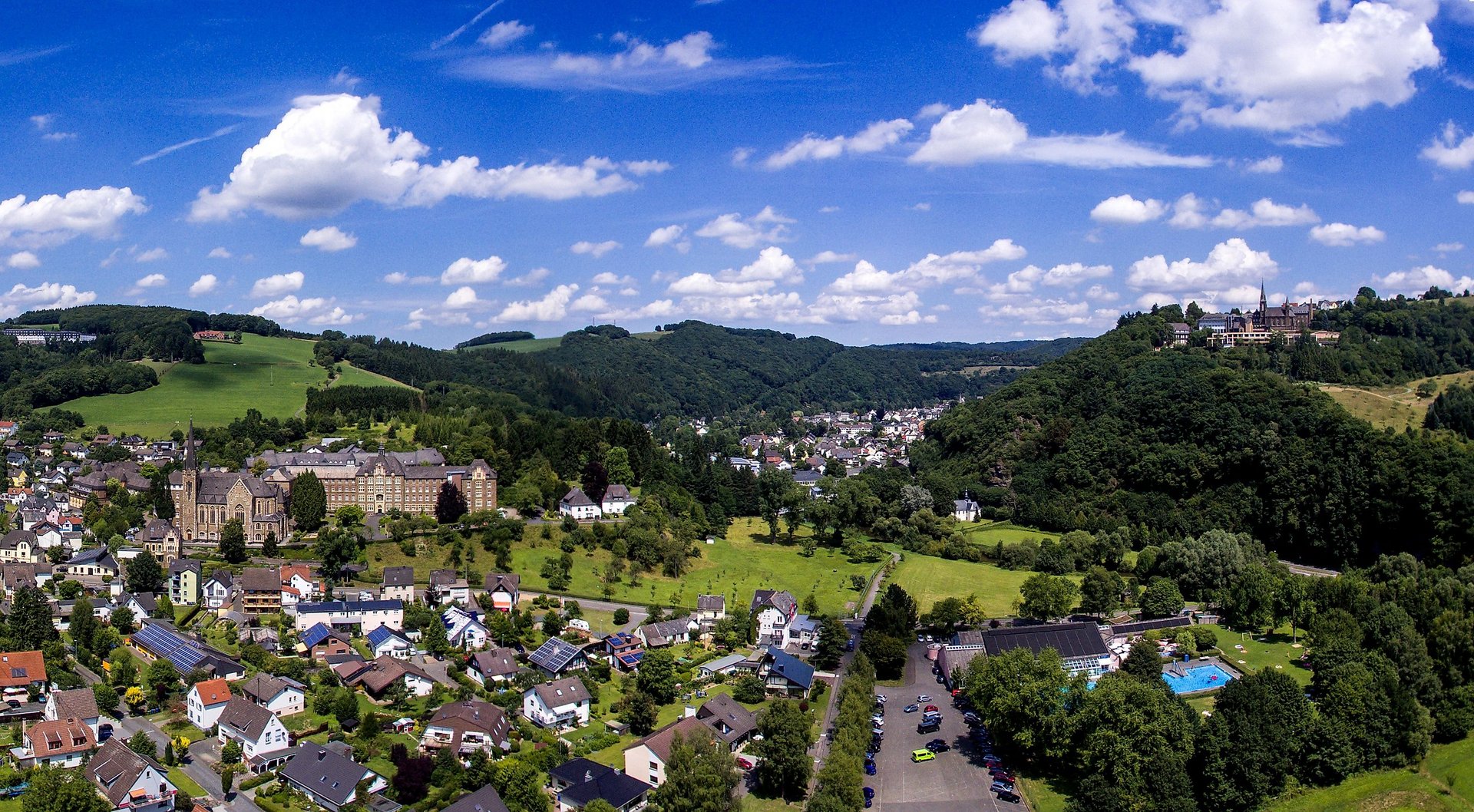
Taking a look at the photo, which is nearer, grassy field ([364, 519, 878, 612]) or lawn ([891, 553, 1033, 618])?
grassy field ([364, 519, 878, 612])

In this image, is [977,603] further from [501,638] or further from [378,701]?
[378,701]

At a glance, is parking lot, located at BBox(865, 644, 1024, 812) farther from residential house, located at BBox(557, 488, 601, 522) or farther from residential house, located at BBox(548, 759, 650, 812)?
residential house, located at BBox(557, 488, 601, 522)

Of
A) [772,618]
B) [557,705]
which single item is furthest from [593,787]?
[772,618]

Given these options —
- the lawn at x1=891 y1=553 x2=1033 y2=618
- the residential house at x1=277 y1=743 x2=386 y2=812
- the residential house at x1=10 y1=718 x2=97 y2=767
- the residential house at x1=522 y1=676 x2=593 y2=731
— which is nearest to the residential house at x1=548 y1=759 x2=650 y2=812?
the residential house at x1=522 y1=676 x2=593 y2=731

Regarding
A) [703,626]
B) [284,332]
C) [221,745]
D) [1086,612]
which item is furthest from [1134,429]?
[284,332]

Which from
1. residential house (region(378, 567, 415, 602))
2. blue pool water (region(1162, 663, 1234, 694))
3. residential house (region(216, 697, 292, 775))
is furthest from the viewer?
residential house (region(378, 567, 415, 602))

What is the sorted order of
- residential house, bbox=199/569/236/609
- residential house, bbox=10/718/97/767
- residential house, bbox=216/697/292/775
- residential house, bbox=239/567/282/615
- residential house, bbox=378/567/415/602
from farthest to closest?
residential house, bbox=378/567/415/602 → residential house, bbox=199/569/236/609 → residential house, bbox=239/567/282/615 → residential house, bbox=216/697/292/775 → residential house, bbox=10/718/97/767
